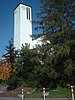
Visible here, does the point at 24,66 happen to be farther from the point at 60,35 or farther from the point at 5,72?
the point at 60,35

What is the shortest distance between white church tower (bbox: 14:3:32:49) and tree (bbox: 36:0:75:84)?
2116 inches

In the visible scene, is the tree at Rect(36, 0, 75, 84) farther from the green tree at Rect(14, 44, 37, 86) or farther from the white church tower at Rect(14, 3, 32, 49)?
the white church tower at Rect(14, 3, 32, 49)

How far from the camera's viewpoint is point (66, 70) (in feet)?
99.3

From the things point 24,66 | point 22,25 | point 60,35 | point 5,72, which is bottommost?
point 5,72

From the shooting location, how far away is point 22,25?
9194cm

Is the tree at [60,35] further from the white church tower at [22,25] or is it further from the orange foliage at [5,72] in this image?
the white church tower at [22,25]

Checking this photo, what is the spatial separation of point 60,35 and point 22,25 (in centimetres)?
6147

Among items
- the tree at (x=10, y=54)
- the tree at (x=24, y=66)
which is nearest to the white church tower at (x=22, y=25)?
the tree at (x=10, y=54)

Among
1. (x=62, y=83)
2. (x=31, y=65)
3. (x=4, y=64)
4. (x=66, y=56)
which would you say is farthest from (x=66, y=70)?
(x=4, y=64)

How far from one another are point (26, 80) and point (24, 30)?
47.8m

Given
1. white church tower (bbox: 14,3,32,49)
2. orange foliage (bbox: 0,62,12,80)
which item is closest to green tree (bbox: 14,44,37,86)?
orange foliage (bbox: 0,62,12,80)

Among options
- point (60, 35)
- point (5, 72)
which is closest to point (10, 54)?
point (5, 72)

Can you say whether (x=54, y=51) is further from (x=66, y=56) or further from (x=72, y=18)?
(x=72, y=18)

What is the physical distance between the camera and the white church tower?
89819mm
